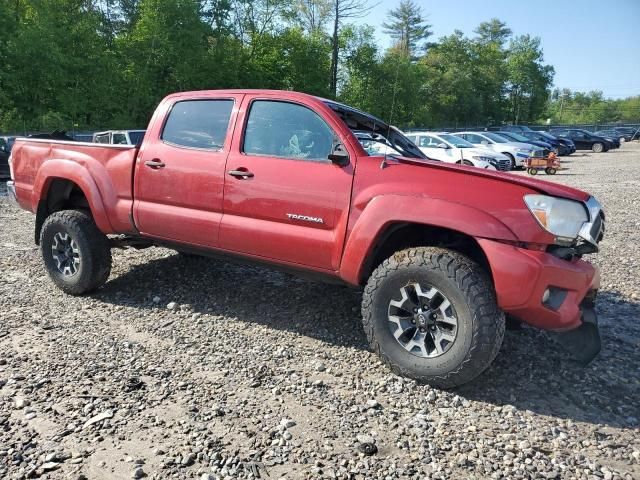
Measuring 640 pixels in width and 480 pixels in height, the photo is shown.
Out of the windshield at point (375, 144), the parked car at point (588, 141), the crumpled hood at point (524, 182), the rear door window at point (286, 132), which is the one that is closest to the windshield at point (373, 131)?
the windshield at point (375, 144)

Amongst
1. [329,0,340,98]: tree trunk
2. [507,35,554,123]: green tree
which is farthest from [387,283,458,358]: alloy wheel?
[507,35,554,123]: green tree

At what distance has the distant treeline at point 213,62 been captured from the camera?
104ft

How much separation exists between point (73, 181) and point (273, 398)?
309cm

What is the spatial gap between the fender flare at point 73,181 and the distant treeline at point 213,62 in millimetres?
23382

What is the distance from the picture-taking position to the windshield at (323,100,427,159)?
13.0ft

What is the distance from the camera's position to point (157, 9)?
3797 centimetres

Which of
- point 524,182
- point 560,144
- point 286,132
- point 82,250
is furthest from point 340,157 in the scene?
point 560,144

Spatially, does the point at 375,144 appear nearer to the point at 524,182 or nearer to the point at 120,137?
the point at 524,182

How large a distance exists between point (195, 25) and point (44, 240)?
128ft

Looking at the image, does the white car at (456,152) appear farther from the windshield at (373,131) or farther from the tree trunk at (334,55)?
the tree trunk at (334,55)

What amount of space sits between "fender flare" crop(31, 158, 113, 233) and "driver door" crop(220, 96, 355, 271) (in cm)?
140

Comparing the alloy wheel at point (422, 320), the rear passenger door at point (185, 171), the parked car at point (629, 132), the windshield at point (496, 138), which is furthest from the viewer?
the parked car at point (629, 132)

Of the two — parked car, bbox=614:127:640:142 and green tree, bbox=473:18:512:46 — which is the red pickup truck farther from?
green tree, bbox=473:18:512:46

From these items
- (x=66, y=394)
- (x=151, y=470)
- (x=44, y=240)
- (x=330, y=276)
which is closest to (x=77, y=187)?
(x=44, y=240)
